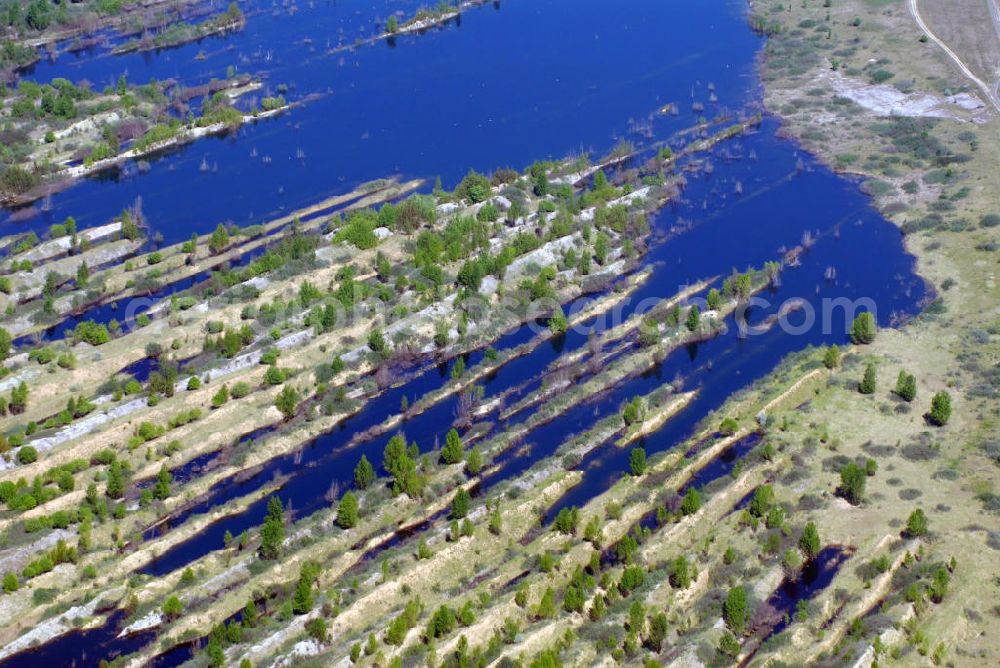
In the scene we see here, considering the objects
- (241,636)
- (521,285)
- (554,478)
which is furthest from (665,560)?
(521,285)

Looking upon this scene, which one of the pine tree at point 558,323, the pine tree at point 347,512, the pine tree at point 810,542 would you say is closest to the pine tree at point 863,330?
the pine tree at point 558,323

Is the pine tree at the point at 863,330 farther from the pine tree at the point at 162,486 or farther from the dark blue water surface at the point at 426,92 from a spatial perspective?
the pine tree at the point at 162,486

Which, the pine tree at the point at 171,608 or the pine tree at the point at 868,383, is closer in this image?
the pine tree at the point at 171,608

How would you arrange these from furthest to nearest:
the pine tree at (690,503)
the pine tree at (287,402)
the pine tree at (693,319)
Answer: the pine tree at (693,319) → the pine tree at (287,402) → the pine tree at (690,503)

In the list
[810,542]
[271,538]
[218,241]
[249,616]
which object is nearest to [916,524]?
[810,542]

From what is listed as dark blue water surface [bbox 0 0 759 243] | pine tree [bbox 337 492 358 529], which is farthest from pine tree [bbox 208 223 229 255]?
pine tree [bbox 337 492 358 529]

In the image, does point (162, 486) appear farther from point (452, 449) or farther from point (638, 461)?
point (638, 461)

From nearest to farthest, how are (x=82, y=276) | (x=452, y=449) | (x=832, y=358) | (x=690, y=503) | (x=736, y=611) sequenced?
(x=736, y=611)
(x=690, y=503)
(x=452, y=449)
(x=832, y=358)
(x=82, y=276)

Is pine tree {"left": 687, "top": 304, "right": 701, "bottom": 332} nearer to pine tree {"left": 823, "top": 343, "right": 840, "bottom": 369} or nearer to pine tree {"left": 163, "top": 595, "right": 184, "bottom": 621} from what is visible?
pine tree {"left": 823, "top": 343, "right": 840, "bottom": 369}

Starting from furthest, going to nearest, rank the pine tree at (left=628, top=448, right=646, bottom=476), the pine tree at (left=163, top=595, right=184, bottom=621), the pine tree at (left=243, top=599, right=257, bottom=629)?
the pine tree at (left=628, top=448, right=646, bottom=476), the pine tree at (left=163, top=595, right=184, bottom=621), the pine tree at (left=243, top=599, right=257, bottom=629)
